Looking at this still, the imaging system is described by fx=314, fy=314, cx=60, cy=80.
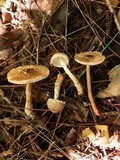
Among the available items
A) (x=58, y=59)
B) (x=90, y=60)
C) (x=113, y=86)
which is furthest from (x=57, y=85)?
(x=113, y=86)

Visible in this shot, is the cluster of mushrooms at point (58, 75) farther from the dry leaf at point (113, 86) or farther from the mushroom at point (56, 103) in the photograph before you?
the dry leaf at point (113, 86)

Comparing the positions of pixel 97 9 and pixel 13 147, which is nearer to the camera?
pixel 13 147

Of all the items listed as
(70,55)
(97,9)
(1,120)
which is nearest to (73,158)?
(1,120)

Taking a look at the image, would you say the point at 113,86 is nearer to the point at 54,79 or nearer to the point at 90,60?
the point at 90,60

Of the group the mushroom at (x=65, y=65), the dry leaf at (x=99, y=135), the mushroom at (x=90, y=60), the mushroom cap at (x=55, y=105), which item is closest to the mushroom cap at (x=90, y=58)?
the mushroom at (x=90, y=60)

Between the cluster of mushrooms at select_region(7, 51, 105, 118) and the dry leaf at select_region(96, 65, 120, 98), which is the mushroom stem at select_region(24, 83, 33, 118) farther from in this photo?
the dry leaf at select_region(96, 65, 120, 98)

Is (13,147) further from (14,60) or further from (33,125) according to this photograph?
(14,60)
